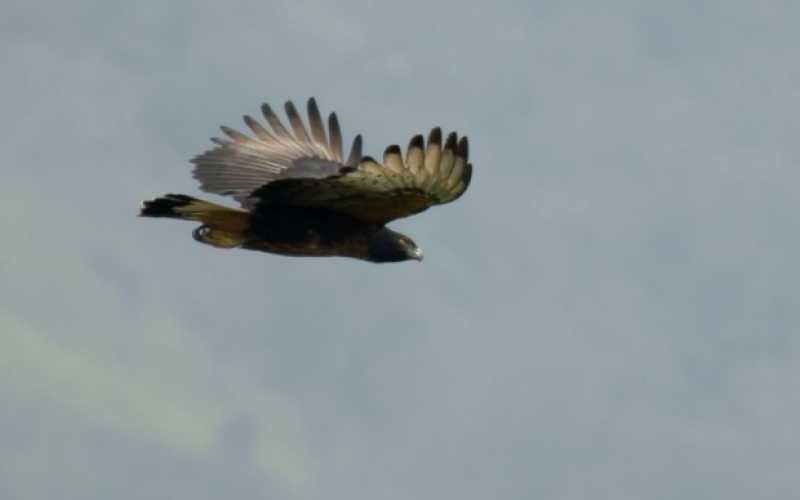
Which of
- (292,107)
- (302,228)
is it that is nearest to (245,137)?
(292,107)

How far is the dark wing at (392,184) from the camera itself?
75.4 ft

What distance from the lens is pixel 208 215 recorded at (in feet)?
78.9

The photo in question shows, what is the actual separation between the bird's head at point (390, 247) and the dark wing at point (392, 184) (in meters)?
0.41

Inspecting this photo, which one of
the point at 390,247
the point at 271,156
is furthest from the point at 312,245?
the point at 271,156

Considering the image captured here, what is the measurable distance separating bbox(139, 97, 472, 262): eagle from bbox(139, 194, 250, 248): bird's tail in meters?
0.01

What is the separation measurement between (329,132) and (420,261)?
6.45ft

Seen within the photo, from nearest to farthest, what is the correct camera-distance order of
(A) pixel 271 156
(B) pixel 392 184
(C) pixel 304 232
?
(B) pixel 392 184 → (C) pixel 304 232 → (A) pixel 271 156

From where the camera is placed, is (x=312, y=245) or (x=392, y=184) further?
(x=312, y=245)

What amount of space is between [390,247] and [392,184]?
4.86ft

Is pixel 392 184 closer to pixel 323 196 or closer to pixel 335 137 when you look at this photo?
pixel 323 196

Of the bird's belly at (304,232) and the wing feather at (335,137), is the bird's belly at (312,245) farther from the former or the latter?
the wing feather at (335,137)

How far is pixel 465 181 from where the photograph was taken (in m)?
23.2

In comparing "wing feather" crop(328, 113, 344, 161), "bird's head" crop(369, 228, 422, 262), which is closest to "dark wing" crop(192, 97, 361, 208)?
"wing feather" crop(328, 113, 344, 161)

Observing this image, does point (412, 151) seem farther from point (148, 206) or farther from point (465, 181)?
point (148, 206)
